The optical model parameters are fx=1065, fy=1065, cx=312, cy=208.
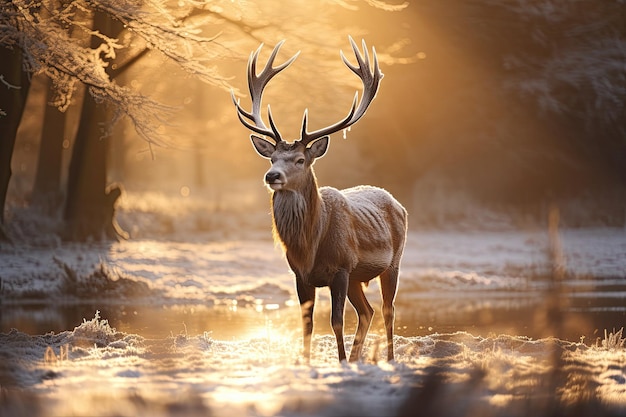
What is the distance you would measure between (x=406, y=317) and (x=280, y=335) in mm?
2493

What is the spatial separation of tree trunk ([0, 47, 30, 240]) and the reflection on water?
3528 mm

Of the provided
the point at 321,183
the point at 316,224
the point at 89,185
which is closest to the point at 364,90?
the point at 316,224

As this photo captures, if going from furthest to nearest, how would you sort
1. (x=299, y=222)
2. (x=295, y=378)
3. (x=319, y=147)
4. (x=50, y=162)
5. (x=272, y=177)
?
1. (x=50, y=162)
2. (x=319, y=147)
3. (x=299, y=222)
4. (x=272, y=177)
5. (x=295, y=378)

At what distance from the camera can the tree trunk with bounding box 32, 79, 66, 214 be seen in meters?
22.5

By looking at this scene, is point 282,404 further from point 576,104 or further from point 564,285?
point 576,104

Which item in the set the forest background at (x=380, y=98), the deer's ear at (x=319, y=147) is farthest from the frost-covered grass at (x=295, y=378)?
the forest background at (x=380, y=98)

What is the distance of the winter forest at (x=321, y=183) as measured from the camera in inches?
323

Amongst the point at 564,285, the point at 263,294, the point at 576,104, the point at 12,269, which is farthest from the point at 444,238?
the point at 12,269

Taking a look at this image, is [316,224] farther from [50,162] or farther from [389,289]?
[50,162]

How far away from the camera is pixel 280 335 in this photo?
11906 millimetres

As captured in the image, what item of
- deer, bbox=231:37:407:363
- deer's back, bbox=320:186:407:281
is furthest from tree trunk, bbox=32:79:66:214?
deer, bbox=231:37:407:363

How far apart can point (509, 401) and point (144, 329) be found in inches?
257

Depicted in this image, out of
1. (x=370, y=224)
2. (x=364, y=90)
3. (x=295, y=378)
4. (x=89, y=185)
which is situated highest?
(x=364, y=90)

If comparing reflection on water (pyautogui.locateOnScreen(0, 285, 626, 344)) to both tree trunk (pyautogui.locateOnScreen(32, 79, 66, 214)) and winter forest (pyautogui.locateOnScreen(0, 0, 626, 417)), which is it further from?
tree trunk (pyautogui.locateOnScreen(32, 79, 66, 214))
